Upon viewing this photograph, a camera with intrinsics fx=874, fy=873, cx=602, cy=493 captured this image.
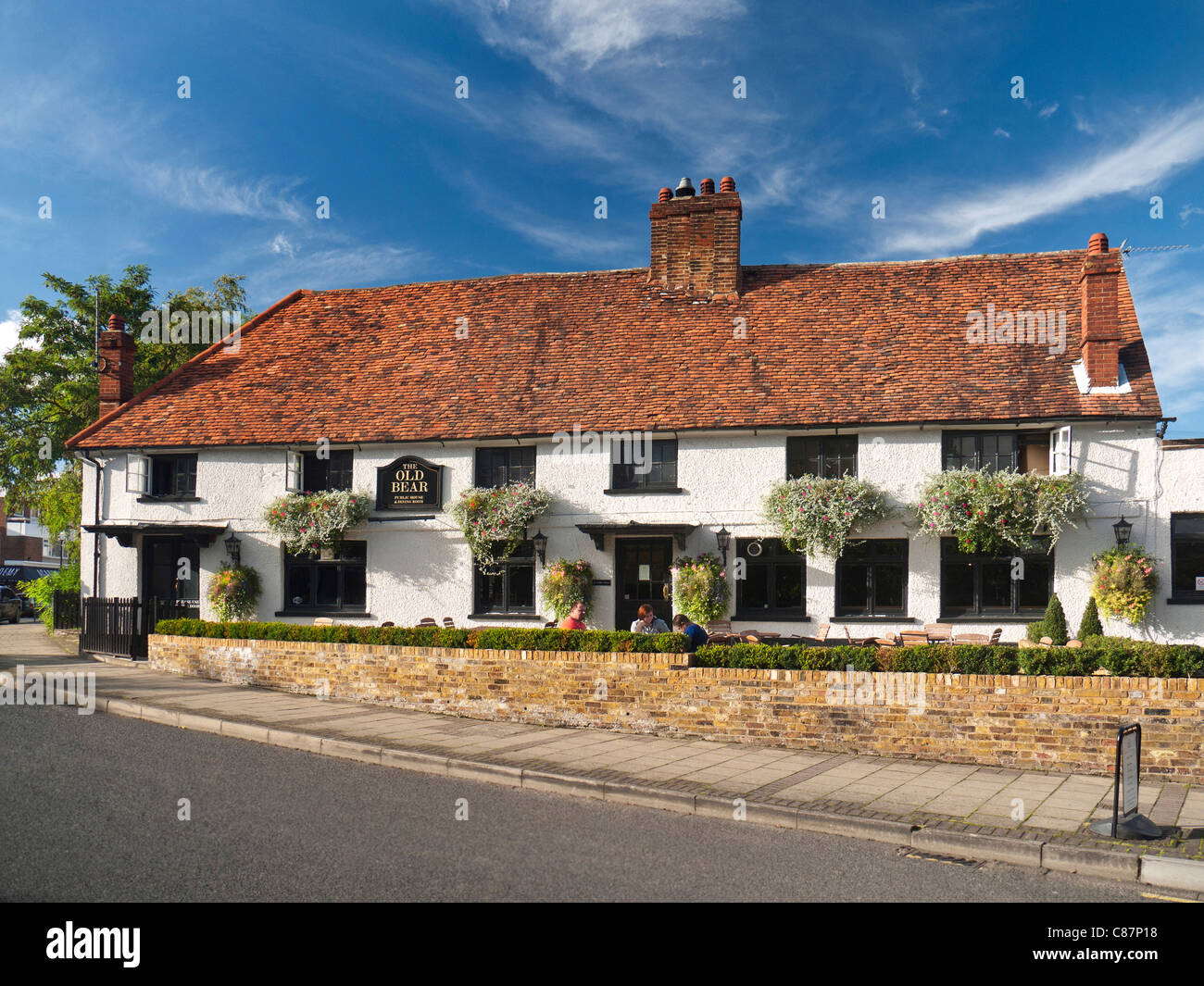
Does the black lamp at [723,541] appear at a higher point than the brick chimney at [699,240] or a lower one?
lower

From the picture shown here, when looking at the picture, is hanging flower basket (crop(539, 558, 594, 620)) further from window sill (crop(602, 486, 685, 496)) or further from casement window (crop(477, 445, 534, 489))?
casement window (crop(477, 445, 534, 489))

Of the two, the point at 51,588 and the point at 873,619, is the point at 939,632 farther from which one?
the point at 51,588

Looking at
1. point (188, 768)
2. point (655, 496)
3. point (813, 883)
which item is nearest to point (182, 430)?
point (655, 496)

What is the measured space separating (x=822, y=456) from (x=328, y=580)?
1102 cm

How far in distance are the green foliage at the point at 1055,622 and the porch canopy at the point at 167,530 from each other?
16.8 m

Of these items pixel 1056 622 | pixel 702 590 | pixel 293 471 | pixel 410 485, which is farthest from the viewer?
pixel 293 471

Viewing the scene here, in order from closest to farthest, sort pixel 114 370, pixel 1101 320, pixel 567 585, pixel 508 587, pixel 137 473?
pixel 1101 320 → pixel 567 585 → pixel 508 587 → pixel 137 473 → pixel 114 370

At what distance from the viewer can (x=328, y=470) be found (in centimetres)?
1952

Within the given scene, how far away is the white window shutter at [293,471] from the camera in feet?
62.7

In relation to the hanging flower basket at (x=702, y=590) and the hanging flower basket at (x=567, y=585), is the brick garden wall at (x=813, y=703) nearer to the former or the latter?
the hanging flower basket at (x=567, y=585)

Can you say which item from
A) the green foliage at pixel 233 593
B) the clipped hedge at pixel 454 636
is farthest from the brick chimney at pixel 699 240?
the green foliage at pixel 233 593

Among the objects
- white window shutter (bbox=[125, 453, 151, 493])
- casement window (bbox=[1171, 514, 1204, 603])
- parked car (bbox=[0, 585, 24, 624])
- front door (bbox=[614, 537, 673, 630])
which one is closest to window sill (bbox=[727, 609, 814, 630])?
front door (bbox=[614, 537, 673, 630])

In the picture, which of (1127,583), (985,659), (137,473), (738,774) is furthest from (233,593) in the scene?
(1127,583)
